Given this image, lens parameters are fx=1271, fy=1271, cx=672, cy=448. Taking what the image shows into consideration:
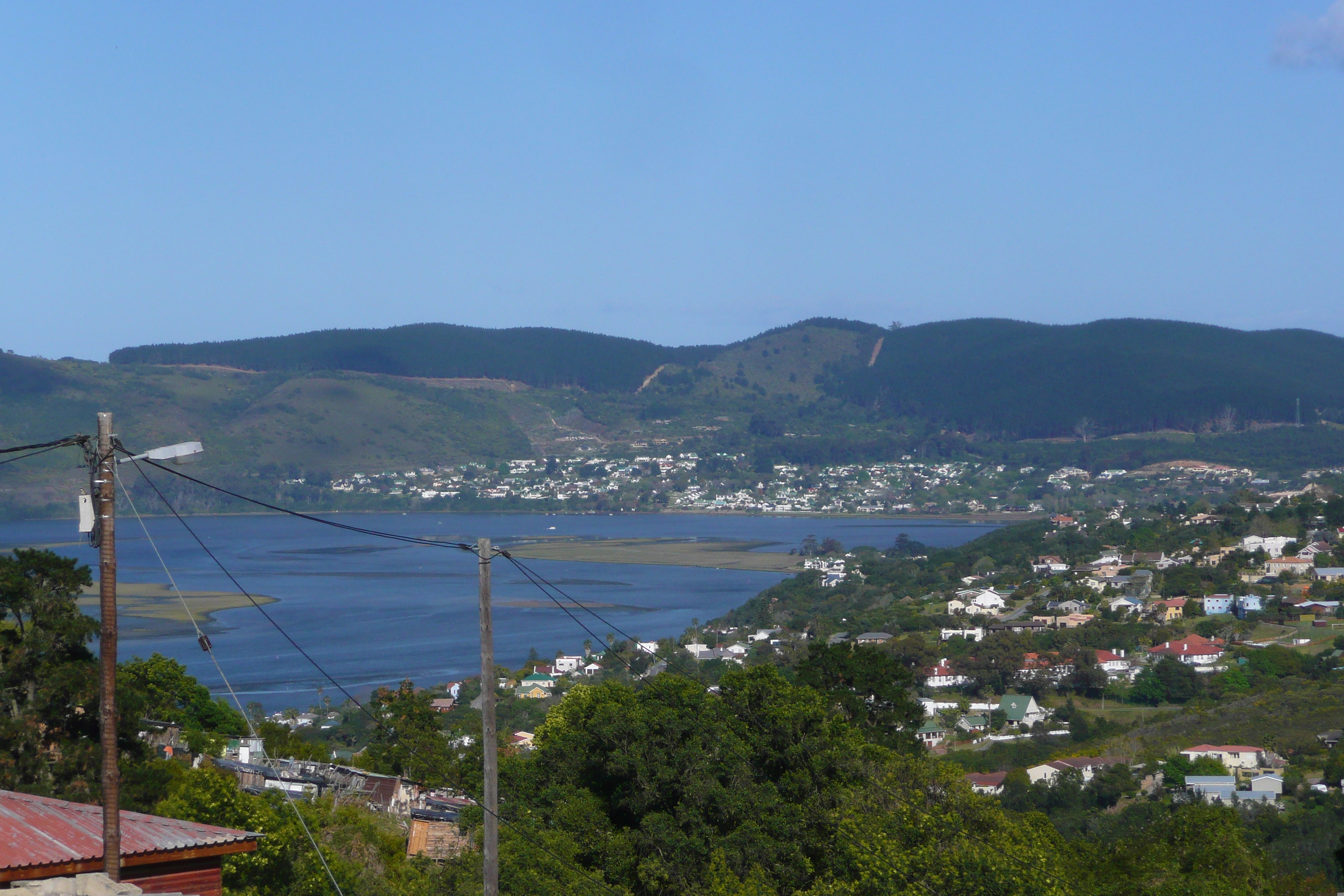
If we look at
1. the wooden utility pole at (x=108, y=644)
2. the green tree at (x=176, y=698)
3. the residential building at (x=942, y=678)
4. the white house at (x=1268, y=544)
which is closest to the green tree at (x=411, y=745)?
the green tree at (x=176, y=698)

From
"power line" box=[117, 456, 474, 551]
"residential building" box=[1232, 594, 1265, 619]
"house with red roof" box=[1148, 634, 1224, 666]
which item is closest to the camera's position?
"power line" box=[117, 456, 474, 551]

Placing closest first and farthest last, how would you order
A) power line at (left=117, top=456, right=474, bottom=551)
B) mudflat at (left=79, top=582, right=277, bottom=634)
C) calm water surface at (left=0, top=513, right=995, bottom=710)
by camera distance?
power line at (left=117, top=456, right=474, bottom=551) → calm water surface at (left=0, top=513, right=995, bottom=710) → mudflat at (left=79, top=582, right=277, bottom=634)

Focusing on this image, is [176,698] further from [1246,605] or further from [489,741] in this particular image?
[1246,605]

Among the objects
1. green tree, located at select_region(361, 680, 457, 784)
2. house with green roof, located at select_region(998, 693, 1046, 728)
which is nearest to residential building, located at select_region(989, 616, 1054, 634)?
house with green roof, located at select_region(998, 693, 1046, 728)

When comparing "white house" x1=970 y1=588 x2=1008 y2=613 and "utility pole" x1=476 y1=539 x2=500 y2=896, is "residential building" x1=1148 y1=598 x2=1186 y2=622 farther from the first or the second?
"utility pole" x1=476 y1=539 x2=500 y2=896

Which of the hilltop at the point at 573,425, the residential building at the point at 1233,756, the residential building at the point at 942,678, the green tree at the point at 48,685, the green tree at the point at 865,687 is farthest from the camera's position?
the hilltop at the point at 573,425

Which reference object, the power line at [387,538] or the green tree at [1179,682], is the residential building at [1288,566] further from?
the power line at [387,538]
